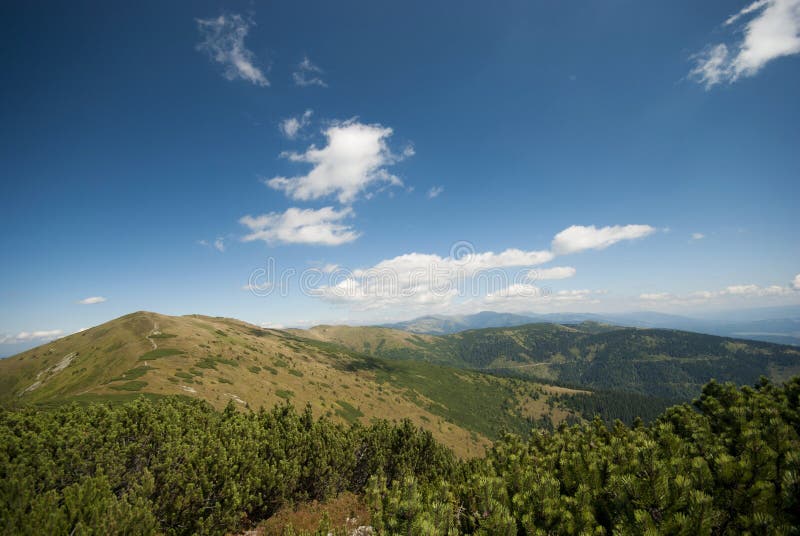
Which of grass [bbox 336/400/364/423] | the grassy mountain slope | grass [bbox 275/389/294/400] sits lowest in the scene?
grass [bbox 336/400/364/423]

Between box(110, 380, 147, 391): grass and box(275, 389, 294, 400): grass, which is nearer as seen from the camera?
box(110, 380, 147, 391): grass

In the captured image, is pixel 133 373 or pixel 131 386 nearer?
pixel 131 386

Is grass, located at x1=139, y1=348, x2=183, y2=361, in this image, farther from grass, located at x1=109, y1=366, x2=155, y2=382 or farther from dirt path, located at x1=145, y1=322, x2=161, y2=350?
grass, located at x1=109, y1=366, x2=155, y2=382

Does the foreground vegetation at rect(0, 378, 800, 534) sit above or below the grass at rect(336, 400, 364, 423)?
above

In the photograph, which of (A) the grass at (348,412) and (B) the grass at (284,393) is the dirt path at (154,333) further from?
(A) the grass at (348,412)

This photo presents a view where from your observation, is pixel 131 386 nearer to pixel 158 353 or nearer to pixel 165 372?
pixel 165 372

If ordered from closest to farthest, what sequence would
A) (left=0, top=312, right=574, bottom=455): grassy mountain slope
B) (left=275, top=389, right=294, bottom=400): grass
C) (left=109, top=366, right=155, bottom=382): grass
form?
1. (left=109, top=366, right=155, bottom=382): grass
2. (left=0, top=312, right=574, bottom=455): grassy mountain slope
3. (left=275, top=389, right=294, bottom=400): grass

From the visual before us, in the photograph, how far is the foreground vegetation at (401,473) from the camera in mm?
5828

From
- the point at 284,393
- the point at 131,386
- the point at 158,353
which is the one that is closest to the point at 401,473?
the point at 131,386

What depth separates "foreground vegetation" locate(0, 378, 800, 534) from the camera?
5.83 m

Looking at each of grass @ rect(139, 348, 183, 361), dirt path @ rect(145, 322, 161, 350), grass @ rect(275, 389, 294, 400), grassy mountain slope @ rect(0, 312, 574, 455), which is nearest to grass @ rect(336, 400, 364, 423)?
grassy mountain slope @ rect(0, 312, 574, 455)

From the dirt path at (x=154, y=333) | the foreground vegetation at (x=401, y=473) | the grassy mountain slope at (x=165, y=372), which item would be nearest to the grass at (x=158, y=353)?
the grassy mountain slope at (x=165, y=372)

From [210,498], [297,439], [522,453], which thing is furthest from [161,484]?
[522,453]

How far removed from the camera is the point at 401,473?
17094 mm
